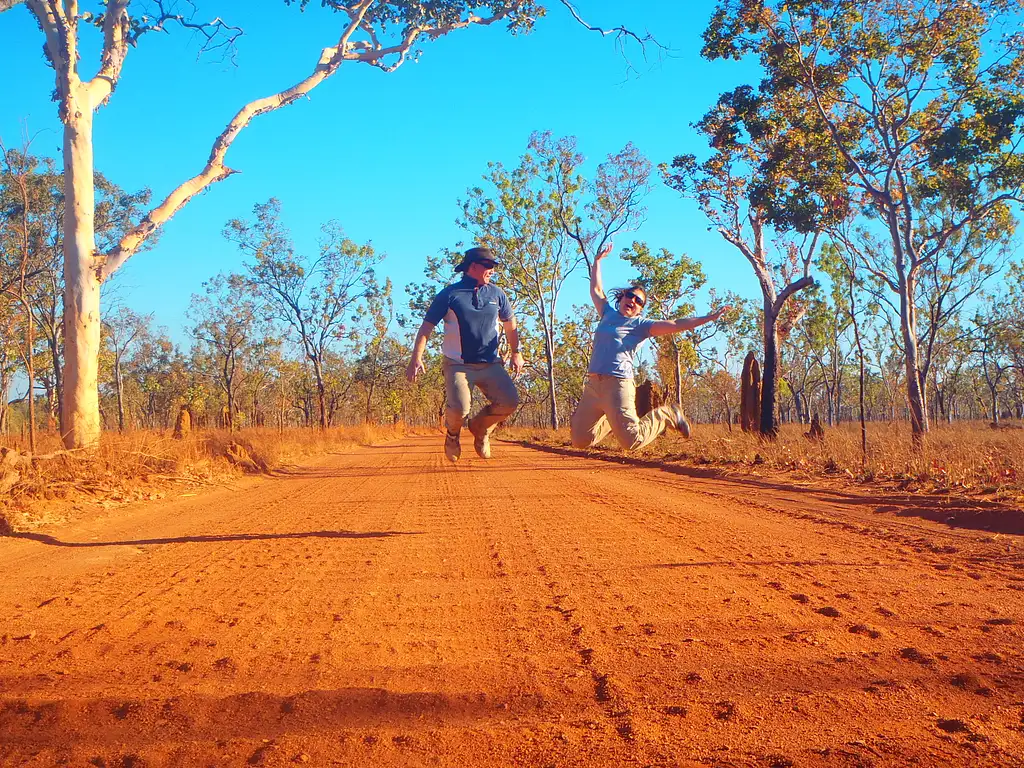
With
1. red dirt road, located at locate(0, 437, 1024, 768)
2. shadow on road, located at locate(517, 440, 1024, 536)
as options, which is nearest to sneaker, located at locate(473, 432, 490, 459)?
red dirt road, located at locate(0, 437, 1024, 768)

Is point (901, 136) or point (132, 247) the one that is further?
point (901, 136)

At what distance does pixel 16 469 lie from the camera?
7.85 metres

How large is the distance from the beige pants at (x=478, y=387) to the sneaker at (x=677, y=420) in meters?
2.00

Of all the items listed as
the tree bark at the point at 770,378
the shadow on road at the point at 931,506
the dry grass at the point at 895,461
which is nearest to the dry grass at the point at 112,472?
the shadow on road at the point at 931,506

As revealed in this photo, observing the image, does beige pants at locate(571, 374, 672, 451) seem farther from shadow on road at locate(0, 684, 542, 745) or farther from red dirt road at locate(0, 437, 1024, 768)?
shadow on road at locate(0, 684, 542, 745)

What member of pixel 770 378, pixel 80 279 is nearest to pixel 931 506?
pixel 80 279

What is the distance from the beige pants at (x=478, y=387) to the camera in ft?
23.5

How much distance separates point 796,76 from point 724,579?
16.2 meters

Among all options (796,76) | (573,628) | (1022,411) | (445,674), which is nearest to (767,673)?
(573,628)

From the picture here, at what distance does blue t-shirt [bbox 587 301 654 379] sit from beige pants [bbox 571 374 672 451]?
0.10m

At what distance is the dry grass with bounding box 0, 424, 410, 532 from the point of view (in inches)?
301

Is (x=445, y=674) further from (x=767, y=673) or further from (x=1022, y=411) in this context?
(x=1022, y=411)

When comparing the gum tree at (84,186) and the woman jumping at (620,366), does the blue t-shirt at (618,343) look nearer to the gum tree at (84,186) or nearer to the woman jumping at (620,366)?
the woman jumping at (620,366)

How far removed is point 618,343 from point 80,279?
845 centimetres
